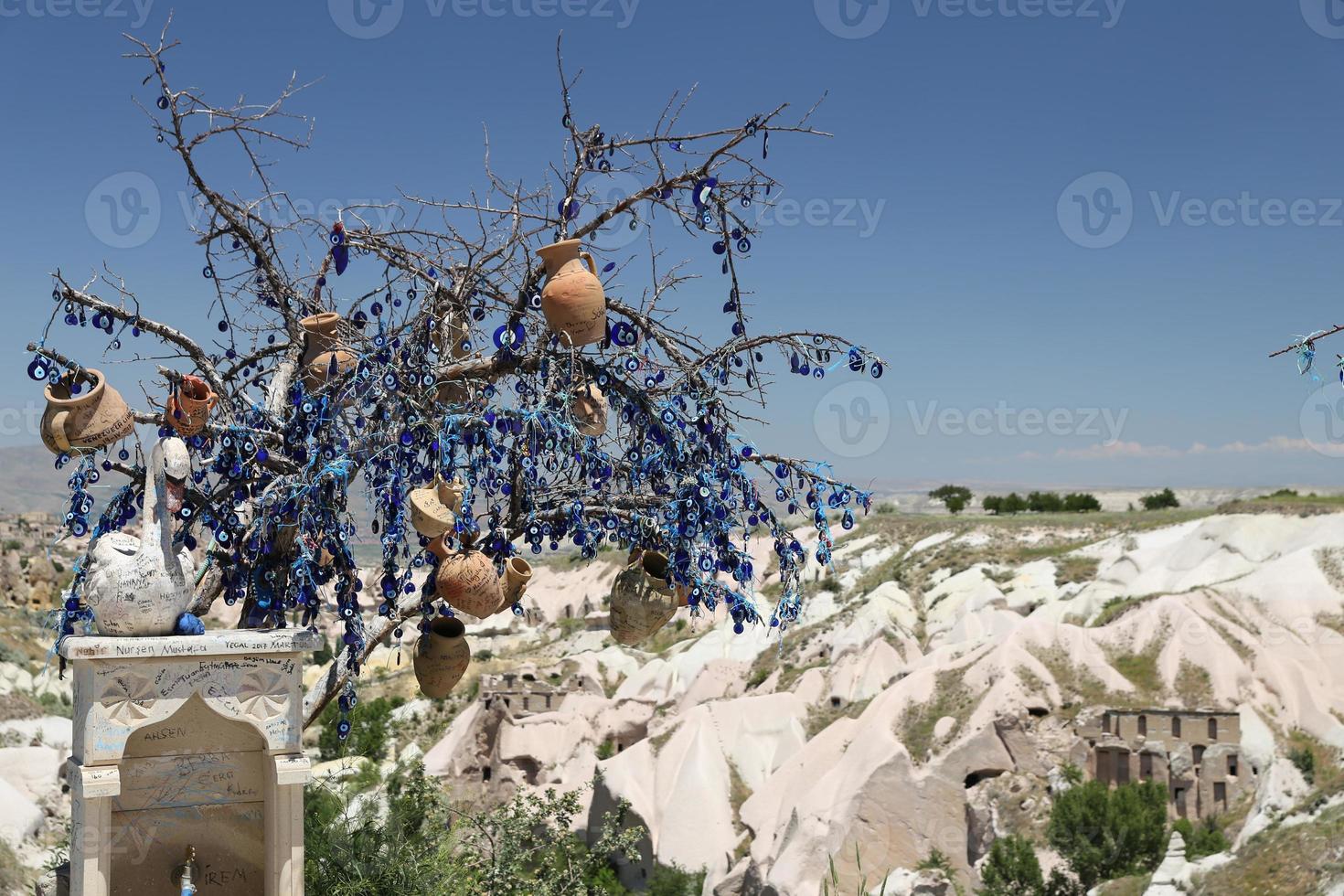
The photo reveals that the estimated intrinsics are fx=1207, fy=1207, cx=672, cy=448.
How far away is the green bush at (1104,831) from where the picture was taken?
19500 mm

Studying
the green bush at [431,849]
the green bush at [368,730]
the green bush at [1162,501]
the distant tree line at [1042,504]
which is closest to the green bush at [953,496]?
the distant tree line at [1042,504]

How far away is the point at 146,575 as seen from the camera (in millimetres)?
4816

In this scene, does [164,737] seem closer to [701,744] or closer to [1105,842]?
[1105,842]

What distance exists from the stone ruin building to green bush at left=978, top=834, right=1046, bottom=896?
136 inches

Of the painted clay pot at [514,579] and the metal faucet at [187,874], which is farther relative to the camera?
the painted clay pot at [514,579]

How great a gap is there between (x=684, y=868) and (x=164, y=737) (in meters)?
17.7

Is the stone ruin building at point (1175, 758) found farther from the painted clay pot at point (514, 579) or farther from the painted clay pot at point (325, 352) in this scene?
the painted clay pot at point (325, 352)

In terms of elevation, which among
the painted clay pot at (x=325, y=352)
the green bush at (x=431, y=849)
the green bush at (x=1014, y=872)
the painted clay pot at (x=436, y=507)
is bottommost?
the green bush at (x=1014, y=872)

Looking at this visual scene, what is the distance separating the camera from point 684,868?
21.8 meters

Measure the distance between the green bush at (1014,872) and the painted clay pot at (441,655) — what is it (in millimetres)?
15009

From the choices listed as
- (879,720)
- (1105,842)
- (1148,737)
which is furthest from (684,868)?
(1148,737)

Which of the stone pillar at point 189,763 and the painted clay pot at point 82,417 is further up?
the painted clay pot at point 82,417

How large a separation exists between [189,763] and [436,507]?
1598 millimetres

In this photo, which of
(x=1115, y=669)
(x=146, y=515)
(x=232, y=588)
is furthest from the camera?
(x=1115, y=669)
